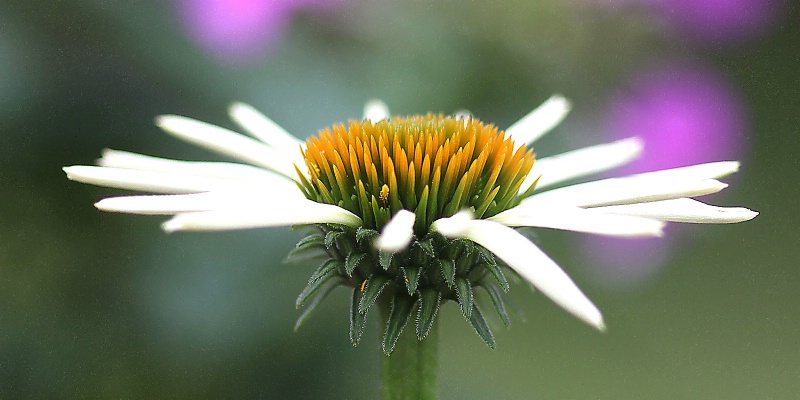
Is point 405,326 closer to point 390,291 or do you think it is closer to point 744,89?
point 390,291

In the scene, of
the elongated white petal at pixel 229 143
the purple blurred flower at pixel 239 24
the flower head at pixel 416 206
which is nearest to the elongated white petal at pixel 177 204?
the flower head at pixel 416 206

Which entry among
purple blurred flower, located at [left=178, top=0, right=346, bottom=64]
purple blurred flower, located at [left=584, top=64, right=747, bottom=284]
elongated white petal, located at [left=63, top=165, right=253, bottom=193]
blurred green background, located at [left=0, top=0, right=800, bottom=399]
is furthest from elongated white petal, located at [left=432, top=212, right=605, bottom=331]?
purple blurred flower, located at [left=584, top=64, right=747, bottom=284]

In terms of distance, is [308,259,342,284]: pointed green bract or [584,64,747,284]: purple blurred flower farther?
[584,64,747,284]: purple blurred flower

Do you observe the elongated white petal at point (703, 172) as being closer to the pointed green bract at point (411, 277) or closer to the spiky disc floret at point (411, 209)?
the spiky disc floret at point (411, 209)

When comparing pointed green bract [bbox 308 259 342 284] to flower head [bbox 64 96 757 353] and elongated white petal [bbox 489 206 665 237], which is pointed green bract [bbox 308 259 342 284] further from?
elongated white petal [bbox 489 206 665 237]

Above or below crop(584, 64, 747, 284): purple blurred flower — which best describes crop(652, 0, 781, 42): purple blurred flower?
above
